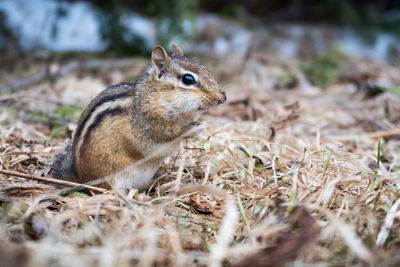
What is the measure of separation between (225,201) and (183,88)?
37.2 inches

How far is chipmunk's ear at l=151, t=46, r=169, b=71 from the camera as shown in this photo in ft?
9.23

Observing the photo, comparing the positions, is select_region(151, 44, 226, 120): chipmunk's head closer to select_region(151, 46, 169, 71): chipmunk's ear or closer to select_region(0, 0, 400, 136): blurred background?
select_region(151, 46, 169, 71): chipmunk's ear

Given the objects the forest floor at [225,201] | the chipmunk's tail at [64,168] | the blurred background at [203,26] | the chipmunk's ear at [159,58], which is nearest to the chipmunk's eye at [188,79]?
the chipmunk's ear at [159,58]

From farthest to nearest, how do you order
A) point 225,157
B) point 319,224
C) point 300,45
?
1. point 300,45
2. point 225,157
3. point 319,224

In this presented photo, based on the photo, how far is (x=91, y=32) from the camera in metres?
7.95

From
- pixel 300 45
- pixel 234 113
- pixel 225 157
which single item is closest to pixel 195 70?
pixel 225 157

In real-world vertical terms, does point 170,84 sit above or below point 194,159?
above

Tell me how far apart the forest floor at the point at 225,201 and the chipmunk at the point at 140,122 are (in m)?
0.19

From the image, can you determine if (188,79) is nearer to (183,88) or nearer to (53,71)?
(183,88)

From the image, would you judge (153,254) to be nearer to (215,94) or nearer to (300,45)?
(215,94)

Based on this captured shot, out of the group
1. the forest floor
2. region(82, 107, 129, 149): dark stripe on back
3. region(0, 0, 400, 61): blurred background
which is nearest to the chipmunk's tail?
the forest floor

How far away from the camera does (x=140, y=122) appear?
2.81 metres

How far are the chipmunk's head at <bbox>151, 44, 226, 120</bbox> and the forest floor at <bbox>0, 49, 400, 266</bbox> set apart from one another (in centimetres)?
35

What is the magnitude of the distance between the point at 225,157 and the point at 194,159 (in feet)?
0.88
